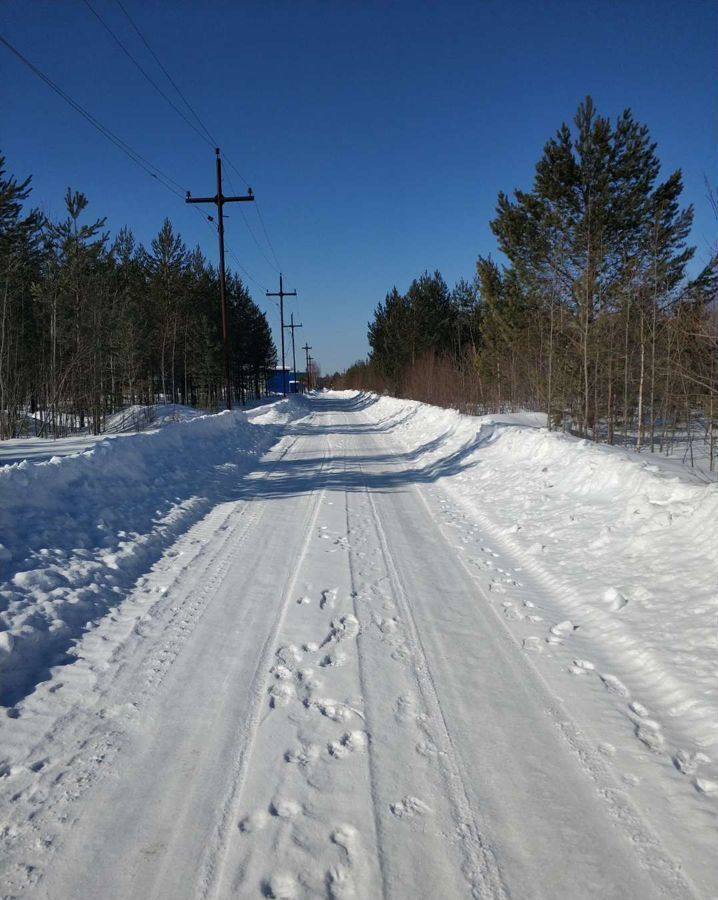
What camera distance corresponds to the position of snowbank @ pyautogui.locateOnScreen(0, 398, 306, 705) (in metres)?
3.94

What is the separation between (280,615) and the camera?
4.43 meters

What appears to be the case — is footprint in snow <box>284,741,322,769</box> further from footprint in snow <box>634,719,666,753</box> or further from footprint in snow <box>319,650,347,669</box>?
footprint in snow <box>634,719,666,753</box>

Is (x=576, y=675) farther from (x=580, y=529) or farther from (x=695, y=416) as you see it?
(x=695, y=416)

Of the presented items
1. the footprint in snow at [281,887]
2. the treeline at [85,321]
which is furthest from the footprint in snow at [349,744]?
the treeline at [85,321]

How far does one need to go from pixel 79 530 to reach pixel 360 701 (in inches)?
182

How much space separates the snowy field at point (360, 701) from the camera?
2.13 meters

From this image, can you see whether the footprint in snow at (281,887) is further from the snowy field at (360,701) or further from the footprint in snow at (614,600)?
the footprint in snow at (614,600)

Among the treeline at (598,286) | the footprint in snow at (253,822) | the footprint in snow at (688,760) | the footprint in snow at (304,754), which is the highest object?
the treeline at (598,286)

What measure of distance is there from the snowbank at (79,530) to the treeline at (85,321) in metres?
12.6

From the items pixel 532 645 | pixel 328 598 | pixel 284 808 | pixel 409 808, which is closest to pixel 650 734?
pixel 532 645

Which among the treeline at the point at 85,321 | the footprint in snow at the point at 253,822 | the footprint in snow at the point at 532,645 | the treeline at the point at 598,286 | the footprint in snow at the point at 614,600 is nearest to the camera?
the footprint in snow at the point at 253,822

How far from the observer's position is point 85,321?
23.9 metres

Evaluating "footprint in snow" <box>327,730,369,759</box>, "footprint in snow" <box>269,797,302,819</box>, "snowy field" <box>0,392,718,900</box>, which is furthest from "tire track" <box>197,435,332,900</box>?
"footprint in snow" <box>327,730,369,759</box>

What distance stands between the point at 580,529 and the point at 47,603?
5913 mm
